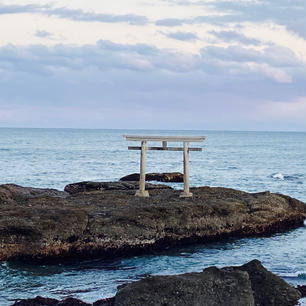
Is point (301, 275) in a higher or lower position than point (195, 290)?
lower

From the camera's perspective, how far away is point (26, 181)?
48844 mm

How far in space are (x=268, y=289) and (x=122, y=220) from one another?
6.60 meters

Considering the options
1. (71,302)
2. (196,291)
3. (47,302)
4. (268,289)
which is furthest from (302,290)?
(47,302)

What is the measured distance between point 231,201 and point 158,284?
1137cm

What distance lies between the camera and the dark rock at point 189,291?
11188mm

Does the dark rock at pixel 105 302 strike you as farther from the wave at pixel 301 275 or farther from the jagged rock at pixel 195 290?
the wave at pixel 301 275

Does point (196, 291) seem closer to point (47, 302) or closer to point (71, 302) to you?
point (71, 302)

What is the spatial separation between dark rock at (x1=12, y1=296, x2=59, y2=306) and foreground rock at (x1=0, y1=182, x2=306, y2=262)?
363 centimetres

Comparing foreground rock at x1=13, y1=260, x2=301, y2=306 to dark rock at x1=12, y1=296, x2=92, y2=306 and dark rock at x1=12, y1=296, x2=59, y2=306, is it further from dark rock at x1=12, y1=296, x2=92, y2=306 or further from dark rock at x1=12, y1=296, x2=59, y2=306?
dark rock at x1=12, y1=296, x2=59, y2=306

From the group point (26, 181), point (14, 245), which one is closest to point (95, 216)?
point (14, 245)

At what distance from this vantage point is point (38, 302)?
42.7 ft

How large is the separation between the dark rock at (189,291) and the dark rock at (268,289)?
934 mm

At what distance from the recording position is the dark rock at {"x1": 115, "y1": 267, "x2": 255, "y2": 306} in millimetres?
11188

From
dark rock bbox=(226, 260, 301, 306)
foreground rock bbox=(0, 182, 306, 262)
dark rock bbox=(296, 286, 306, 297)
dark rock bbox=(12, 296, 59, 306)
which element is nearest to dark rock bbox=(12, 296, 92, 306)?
dark rock bbox=(12, 296, 59, 306)
